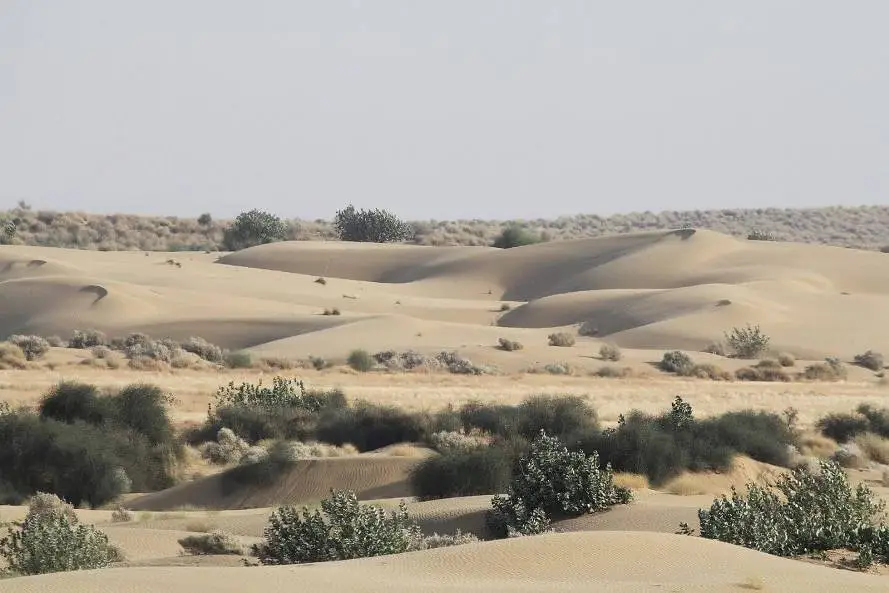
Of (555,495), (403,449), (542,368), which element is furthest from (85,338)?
(555,495)

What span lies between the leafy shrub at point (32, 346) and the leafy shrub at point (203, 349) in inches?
180

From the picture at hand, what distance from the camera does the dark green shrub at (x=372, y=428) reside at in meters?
25.6

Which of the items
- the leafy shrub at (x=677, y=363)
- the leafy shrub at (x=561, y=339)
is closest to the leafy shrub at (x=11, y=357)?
the leafy shrub at (x=561, y=339)

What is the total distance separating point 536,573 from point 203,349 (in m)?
34.7

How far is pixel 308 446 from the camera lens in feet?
80.7

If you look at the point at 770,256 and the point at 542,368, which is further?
the point at 770,256

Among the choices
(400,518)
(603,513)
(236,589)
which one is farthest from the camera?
(603,513)

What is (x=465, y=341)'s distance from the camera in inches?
1858

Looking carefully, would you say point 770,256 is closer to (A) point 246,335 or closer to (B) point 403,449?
(A) point 246,335

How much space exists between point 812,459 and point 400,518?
11.1 m

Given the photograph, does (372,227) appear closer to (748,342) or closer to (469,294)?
(469,294)

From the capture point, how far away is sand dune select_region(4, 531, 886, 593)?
30.4ft

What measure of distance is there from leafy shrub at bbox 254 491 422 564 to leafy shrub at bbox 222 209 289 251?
3005 inches

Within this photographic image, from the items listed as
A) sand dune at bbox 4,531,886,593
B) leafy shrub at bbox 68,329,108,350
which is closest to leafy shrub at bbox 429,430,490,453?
sand dune at bbox 4,531,886,593
